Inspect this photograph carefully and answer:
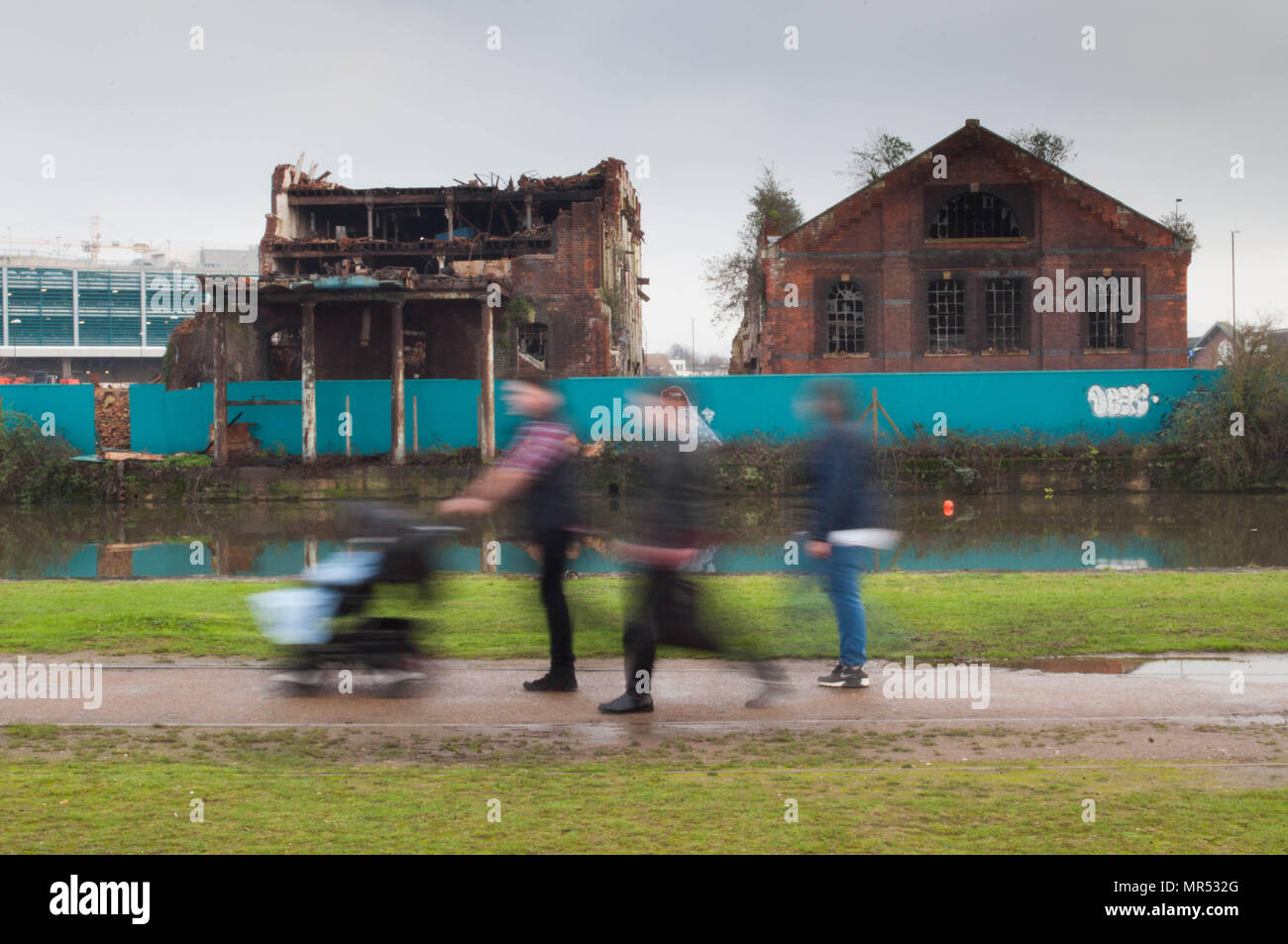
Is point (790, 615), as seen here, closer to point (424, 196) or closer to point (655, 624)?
point (655, 624)

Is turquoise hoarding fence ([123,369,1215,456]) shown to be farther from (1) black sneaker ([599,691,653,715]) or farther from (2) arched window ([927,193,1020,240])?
(1) black sneaker ([599,691,653,715])

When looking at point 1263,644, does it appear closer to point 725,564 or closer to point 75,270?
point 725,564

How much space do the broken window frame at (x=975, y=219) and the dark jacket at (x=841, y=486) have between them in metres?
35.1

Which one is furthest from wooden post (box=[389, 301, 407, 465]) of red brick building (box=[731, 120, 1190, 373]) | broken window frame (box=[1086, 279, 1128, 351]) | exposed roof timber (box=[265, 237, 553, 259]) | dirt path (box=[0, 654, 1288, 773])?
broken window frame (box=[1086, 279, 1128, 351])

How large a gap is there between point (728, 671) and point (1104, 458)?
23.9 m

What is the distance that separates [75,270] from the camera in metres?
102

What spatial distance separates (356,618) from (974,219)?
37.8m

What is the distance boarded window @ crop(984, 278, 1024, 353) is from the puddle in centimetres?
3384

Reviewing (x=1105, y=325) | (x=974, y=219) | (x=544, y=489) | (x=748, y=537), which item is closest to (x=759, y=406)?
(x=748, y=537)

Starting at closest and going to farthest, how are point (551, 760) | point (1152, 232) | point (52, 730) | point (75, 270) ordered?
point (551, 760) → point (52, 730) → point (1152, 232) → point (75, 270)

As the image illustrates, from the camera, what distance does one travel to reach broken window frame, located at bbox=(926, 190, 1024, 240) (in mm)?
41250

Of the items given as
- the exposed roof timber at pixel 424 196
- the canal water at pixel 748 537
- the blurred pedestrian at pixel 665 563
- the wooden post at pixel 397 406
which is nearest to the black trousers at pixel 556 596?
the blurred pedestrian at pixel 665 563
